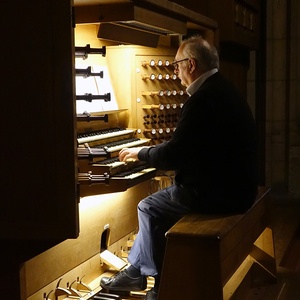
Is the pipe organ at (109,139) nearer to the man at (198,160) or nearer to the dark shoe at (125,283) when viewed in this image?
the dark shoe at (125,283)

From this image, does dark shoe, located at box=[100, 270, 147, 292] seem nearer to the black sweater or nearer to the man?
the man

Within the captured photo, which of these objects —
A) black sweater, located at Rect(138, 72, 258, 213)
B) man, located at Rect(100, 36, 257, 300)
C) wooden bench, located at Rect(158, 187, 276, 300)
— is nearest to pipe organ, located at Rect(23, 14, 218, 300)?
man, located at Rect(100, 36, 257, 300)

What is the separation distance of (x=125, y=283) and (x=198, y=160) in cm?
93

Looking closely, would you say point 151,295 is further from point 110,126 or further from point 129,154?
point 110,126

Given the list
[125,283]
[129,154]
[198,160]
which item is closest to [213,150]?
[198,160]

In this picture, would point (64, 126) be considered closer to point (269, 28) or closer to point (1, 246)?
point (1, 246)

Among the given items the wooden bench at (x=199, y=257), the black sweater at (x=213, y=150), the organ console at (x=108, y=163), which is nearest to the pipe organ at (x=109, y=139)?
the organ console at (x=108, y=163)

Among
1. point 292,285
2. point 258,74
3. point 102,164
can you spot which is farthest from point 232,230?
point 258,74

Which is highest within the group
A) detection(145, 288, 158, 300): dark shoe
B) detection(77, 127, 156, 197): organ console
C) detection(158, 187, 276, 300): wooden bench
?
detection(77, 127, 156, 197): organ console

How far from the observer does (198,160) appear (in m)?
3.80

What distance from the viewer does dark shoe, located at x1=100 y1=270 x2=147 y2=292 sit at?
4086mm

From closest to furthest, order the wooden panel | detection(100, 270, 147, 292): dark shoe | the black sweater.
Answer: the wooden panel, the black sweater, detection(100, 270, 147, 292): dark shoe

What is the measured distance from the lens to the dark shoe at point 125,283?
13.4ft

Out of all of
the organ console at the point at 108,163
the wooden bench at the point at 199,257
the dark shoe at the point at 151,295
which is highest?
the organ console at the point at 108,163
